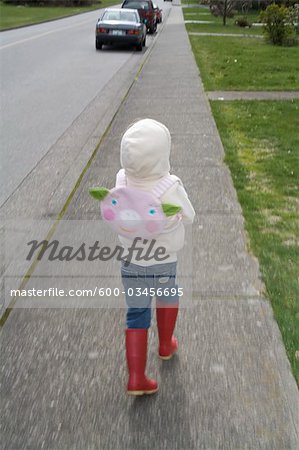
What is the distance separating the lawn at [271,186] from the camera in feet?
11.4

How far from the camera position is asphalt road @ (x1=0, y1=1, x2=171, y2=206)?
6985 mm

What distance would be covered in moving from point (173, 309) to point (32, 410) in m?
0.85

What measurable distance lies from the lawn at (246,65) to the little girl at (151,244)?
30.2 feet

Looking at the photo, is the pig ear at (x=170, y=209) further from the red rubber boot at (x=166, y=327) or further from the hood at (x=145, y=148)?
the red rubber boot at (x=166, y=327)

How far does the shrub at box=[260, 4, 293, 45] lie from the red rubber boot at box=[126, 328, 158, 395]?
1939 centimetres

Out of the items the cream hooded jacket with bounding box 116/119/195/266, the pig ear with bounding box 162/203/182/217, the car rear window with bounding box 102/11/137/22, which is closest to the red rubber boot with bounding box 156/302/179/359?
the cream hooded jacket with bounding box 116/119/195/266

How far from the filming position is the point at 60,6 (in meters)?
55.9

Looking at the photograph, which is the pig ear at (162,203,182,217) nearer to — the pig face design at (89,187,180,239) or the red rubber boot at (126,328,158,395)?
the pig face design at (89,187,180,239)

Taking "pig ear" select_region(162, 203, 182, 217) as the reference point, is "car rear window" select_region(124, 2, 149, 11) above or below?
below

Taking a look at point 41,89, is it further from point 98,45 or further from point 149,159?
point 149,159

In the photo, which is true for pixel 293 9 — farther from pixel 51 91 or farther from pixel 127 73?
pixel 51 91

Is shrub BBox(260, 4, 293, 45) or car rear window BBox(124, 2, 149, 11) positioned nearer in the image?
shrub BBox(260, 4, 293, 45)

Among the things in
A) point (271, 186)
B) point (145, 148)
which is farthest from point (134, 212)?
point (271, 186)

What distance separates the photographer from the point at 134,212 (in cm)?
243
